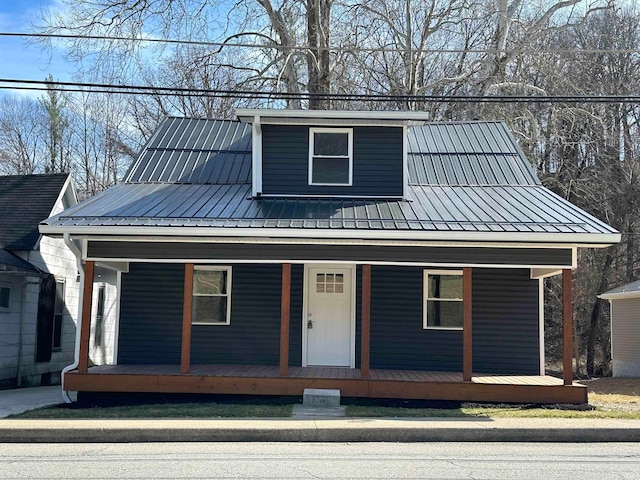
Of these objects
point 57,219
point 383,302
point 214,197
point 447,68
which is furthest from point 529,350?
point 447,68

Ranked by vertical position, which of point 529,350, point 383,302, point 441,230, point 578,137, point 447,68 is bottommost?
point 529,350

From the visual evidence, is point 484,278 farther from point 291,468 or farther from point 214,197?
point 291,468

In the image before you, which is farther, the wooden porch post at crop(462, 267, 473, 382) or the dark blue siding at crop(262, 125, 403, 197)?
the dark blue siding at crop(262, 125, 403, 197)

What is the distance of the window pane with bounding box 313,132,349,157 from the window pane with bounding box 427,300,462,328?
363 centimetres

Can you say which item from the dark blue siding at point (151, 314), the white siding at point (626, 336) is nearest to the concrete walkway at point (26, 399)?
the dark blue siding at point (151, 314)

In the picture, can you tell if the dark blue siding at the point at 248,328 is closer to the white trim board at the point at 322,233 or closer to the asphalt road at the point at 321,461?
the white trim board at the point at 322,233

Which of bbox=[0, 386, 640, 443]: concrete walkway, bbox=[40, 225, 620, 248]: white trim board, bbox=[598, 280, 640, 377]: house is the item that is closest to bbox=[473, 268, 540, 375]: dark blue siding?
bbox=[40, 225, 620, 248]: white trim board

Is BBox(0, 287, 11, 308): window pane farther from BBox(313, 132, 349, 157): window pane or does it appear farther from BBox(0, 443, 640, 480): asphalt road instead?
BBox(313, 132, 349, 157): window pane

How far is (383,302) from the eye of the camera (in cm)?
1295

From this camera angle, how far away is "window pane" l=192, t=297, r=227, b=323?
13055 mm

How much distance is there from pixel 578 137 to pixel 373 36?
9.01 m

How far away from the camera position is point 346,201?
12.9m

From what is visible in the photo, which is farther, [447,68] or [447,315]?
[447,68]

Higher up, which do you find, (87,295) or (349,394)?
(87,295)
